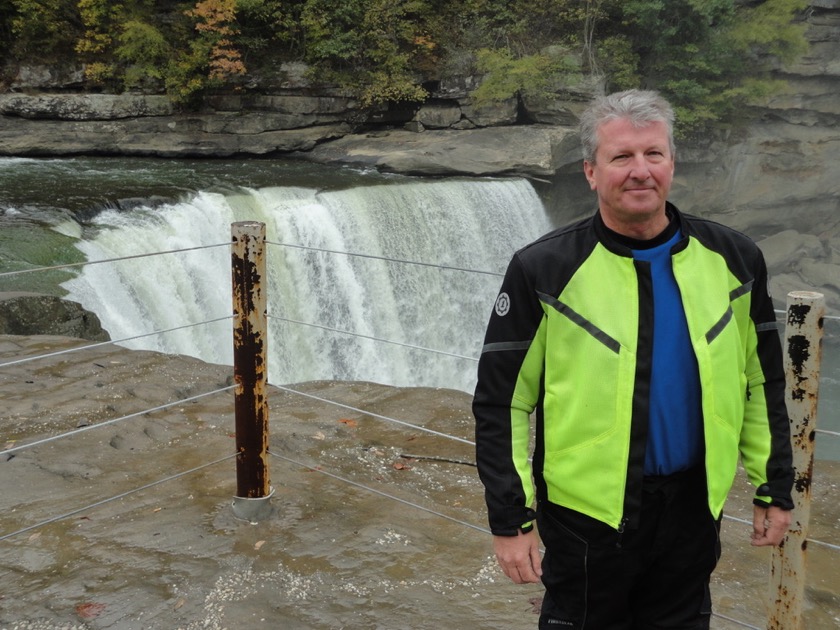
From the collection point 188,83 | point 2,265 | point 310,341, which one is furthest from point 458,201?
point 2,265

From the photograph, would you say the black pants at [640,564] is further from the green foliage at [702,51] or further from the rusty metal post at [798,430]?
the green foliage at [702,51]

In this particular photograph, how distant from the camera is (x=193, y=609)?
292cm

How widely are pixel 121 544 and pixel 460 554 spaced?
1347 millimetres

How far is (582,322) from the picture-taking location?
183cm

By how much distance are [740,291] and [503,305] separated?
0.55m

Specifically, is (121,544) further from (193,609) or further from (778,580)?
(778,580)

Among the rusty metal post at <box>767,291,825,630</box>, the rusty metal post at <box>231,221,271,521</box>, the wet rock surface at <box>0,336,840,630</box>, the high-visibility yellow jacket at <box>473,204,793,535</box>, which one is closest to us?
the high-visibility yellow jacket at <box>473,204,793,535</box>

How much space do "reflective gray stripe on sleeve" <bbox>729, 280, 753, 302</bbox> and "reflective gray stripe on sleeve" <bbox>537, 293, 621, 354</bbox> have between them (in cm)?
33

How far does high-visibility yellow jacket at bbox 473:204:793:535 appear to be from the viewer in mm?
1804

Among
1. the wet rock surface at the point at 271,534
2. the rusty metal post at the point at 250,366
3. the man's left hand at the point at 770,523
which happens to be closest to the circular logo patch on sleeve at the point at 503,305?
the man's left hand at the point at 770,523

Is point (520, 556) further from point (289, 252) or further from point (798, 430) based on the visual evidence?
point (289, 252)

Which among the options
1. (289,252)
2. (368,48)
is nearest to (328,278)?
(289,252)

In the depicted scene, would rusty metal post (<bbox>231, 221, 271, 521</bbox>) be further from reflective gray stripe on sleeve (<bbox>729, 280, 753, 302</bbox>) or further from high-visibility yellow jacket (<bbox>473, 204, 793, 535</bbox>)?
reflective gray stripe on sleeve (<bbox>729, 280, 753, 302</bbox>)

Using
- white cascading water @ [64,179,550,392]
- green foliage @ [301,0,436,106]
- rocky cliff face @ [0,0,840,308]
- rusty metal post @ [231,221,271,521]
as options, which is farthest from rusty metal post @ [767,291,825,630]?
green foliage @ [301,0,436,106]
